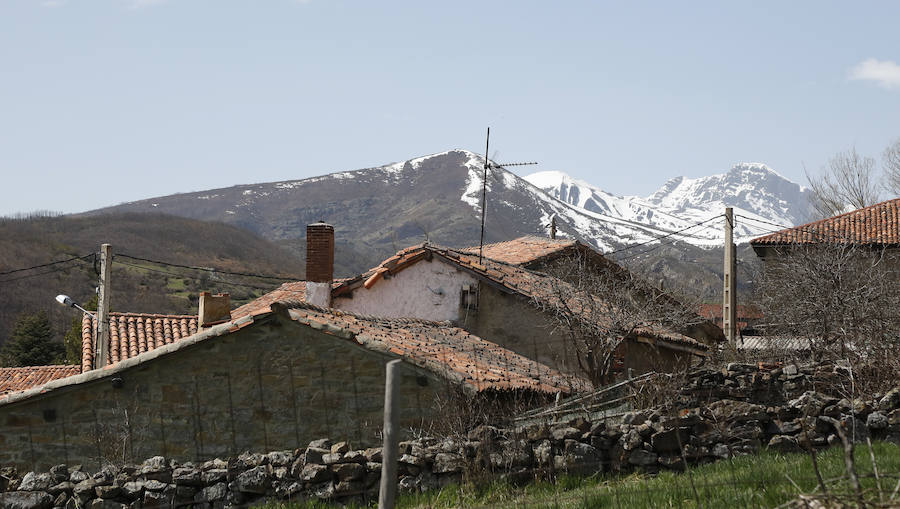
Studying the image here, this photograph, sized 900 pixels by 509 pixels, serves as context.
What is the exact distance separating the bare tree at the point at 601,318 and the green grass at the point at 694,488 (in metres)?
9.27

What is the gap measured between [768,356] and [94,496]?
1438 cm

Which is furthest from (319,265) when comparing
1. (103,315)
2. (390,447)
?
(390,447)

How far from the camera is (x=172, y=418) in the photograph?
12.3 metres

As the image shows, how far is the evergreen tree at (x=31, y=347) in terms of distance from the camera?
53.5 metres

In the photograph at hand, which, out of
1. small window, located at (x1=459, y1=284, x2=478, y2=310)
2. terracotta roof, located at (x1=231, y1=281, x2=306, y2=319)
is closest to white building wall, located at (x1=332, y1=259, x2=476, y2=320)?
small window, located at (x1=459, y1=284, x2=478, y2=310)

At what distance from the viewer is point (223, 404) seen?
12344 mm

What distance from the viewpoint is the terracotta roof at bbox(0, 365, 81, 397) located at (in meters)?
32.8

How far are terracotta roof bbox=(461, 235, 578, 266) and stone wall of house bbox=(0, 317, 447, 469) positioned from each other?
12917mm

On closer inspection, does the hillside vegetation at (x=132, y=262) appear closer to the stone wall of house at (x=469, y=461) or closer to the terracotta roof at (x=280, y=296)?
the terracotta roof at (x=280, y=296)

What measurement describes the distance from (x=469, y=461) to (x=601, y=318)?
12121 mm

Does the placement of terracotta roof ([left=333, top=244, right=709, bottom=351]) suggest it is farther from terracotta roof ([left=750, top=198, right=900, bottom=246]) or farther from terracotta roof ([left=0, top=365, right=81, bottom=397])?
terracotta roof ([left=0, top=365, right=81, bottom=397])

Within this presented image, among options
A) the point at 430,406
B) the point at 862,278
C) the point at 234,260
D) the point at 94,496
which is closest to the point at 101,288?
the point at 430,406

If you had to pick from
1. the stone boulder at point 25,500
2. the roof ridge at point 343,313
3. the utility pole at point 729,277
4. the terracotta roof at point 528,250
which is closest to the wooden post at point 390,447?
the stone boulder at point 25,500

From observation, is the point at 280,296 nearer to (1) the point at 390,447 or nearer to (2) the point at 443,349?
(2) the point at 443,349
